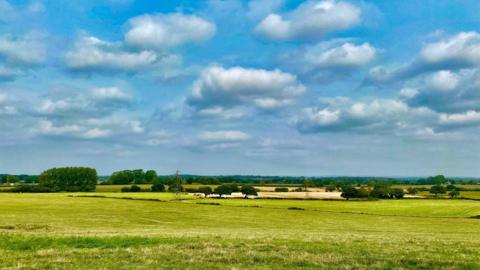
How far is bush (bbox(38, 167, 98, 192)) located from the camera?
184000mm

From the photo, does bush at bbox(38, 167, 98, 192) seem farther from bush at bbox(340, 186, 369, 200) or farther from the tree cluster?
the tree cluster

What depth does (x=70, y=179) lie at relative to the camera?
186 m

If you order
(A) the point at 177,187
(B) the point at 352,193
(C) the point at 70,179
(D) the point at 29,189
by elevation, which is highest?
(C) the point at 70,179

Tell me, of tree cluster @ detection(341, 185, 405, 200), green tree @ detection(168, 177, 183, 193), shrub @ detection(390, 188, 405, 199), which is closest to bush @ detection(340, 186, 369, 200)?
tree cluster @ detection(341, 185, 405, 200)

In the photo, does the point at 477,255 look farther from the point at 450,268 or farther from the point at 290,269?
the point at 290,269

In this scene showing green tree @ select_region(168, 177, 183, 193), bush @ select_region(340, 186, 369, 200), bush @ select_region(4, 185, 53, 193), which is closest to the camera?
bush @ select_region(340, 186, 369, 200)

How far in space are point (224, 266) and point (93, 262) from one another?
4.52 metres

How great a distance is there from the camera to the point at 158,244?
66.2 feet

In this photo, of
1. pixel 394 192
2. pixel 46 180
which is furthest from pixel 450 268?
pixel 46 180

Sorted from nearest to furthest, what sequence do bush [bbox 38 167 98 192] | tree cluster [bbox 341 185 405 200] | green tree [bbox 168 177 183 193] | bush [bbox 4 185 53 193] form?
tree cluster [bbox 341 185 405 200] < green tree [bbox 168 177 183 193] < bush [bbox 4 185 53 193] < bush [bbox 38 167 98 192]

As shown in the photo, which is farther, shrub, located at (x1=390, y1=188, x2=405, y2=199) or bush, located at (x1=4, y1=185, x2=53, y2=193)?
bush, located at (x1=4, y1=185, x2=53, y2=193)

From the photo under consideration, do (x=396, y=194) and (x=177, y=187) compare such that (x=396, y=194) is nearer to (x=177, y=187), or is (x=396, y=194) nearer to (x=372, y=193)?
(x=372, y=193)

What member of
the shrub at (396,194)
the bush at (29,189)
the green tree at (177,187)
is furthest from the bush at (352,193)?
the bush at (29,189)

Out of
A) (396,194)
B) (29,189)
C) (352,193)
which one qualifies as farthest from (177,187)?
(396,194)
